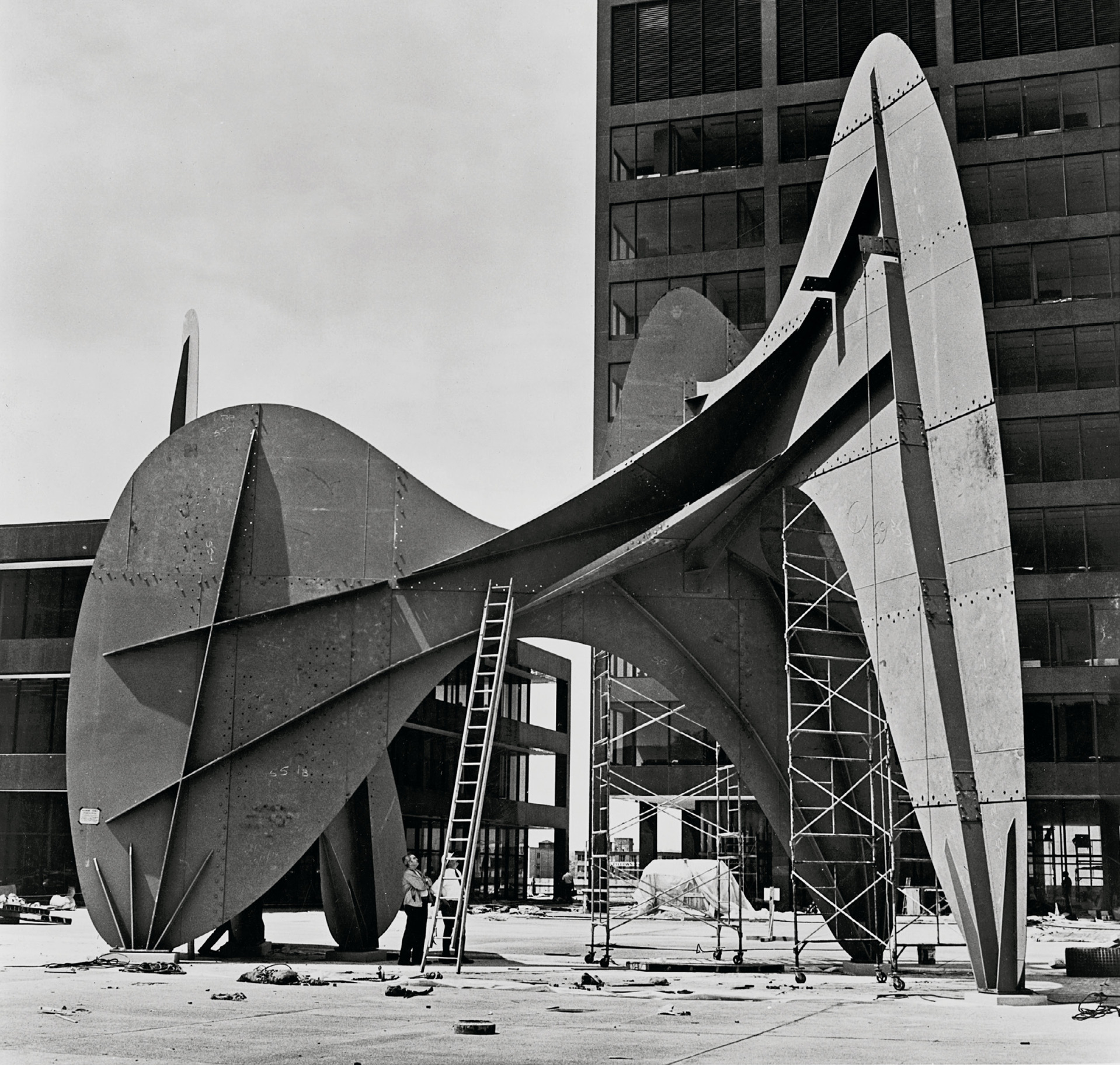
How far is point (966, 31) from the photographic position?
54125mm

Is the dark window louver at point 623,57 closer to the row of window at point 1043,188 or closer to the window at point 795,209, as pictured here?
the window at point 795,209

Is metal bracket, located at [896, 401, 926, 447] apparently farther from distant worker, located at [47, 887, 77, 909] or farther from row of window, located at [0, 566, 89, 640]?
row of window, located at [0, 566, 89, 640]

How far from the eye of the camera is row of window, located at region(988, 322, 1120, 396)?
5109cm

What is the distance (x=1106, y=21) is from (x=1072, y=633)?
21971 millimetres

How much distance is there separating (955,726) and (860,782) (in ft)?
18.4

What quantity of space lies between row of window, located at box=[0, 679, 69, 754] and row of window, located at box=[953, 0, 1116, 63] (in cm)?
3896

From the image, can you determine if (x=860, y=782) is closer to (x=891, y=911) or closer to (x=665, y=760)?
(x=891, y=911)

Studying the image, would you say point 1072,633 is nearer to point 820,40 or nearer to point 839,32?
point 839,32

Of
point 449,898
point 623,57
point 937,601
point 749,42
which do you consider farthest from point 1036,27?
point 449,898

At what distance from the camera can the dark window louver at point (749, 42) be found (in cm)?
5609

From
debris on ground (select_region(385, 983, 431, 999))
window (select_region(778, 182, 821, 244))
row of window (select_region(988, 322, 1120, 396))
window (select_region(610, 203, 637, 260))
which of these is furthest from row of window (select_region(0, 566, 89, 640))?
debris on ground (select_region(385, 983, 431, 999))

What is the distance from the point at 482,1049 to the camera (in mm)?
9938

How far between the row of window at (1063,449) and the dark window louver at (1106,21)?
13399mm

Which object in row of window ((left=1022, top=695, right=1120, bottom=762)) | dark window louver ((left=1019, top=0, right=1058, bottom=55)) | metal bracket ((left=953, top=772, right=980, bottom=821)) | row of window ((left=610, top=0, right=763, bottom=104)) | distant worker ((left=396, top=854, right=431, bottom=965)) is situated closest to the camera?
metal bracket ((left=953, top=772, right=980, bottom=821))
